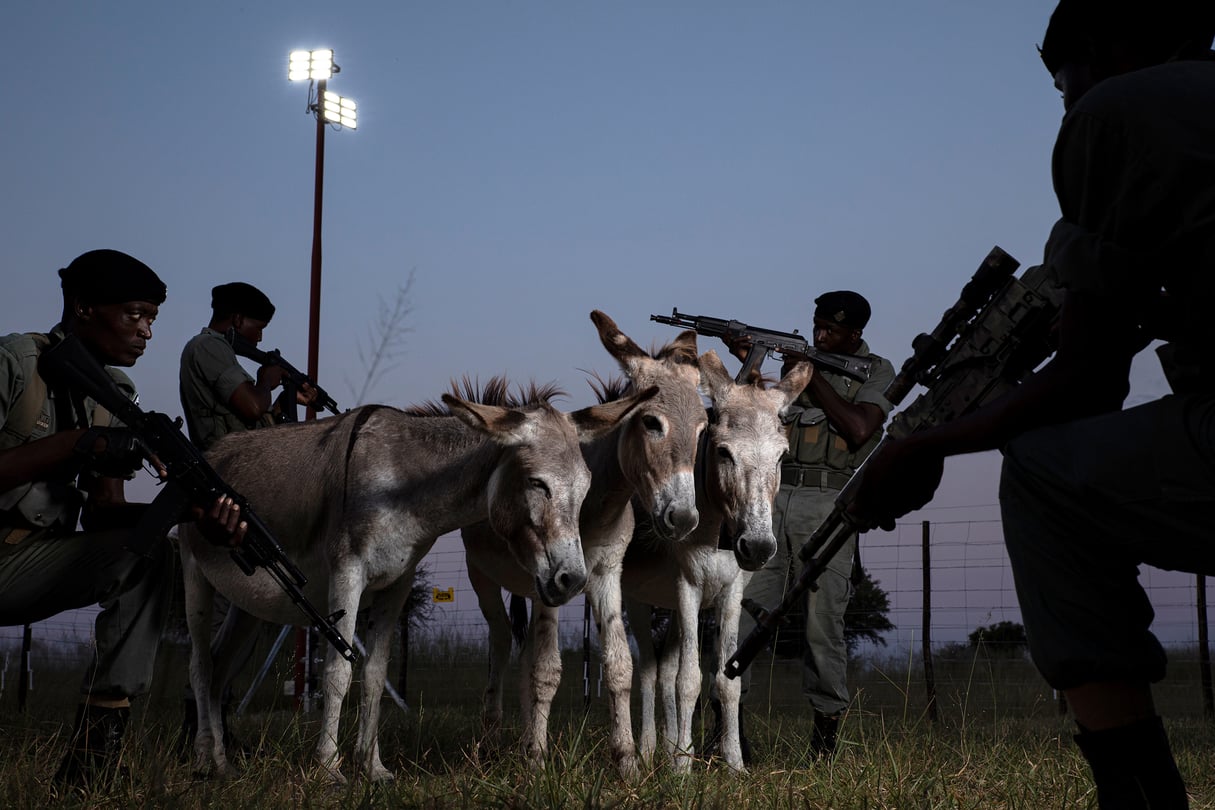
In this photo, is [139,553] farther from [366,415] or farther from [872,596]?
[872,596]

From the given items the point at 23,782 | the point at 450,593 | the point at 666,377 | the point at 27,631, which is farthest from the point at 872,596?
the point at 23,782

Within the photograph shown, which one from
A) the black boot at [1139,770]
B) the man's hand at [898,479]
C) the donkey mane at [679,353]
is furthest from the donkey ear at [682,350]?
the black boot at [1139,770]

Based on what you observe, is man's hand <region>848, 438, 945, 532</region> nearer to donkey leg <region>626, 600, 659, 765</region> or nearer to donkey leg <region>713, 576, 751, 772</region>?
donkey leg <region>713, 576, 751, 772</region>

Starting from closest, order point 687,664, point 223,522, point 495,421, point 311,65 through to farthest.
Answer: point 223,522
point 495,421
point 687,664
point 311,65

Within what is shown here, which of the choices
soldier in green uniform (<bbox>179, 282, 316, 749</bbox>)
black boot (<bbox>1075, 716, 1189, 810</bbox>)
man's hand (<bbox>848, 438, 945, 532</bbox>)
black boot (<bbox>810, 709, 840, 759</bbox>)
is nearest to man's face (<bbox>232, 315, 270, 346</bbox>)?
soldier in green uniform (<bbox>179, 282, 316, 749</bbox>)

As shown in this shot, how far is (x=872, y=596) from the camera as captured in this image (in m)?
23.8

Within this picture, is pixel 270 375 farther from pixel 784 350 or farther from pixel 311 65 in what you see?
pixel 311 65

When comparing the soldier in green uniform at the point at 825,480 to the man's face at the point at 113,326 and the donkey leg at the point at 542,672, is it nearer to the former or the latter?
the donkey leg at the point at 542,672

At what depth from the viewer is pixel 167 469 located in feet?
16.9

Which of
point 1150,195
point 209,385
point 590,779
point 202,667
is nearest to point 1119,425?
point 1150,195

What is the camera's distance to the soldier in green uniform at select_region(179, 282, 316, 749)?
7934mm

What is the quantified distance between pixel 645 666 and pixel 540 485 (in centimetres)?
234

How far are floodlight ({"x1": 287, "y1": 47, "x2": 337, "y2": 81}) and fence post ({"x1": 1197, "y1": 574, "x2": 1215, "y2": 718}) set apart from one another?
51.4 feet

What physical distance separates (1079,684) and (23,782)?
4.19 m
